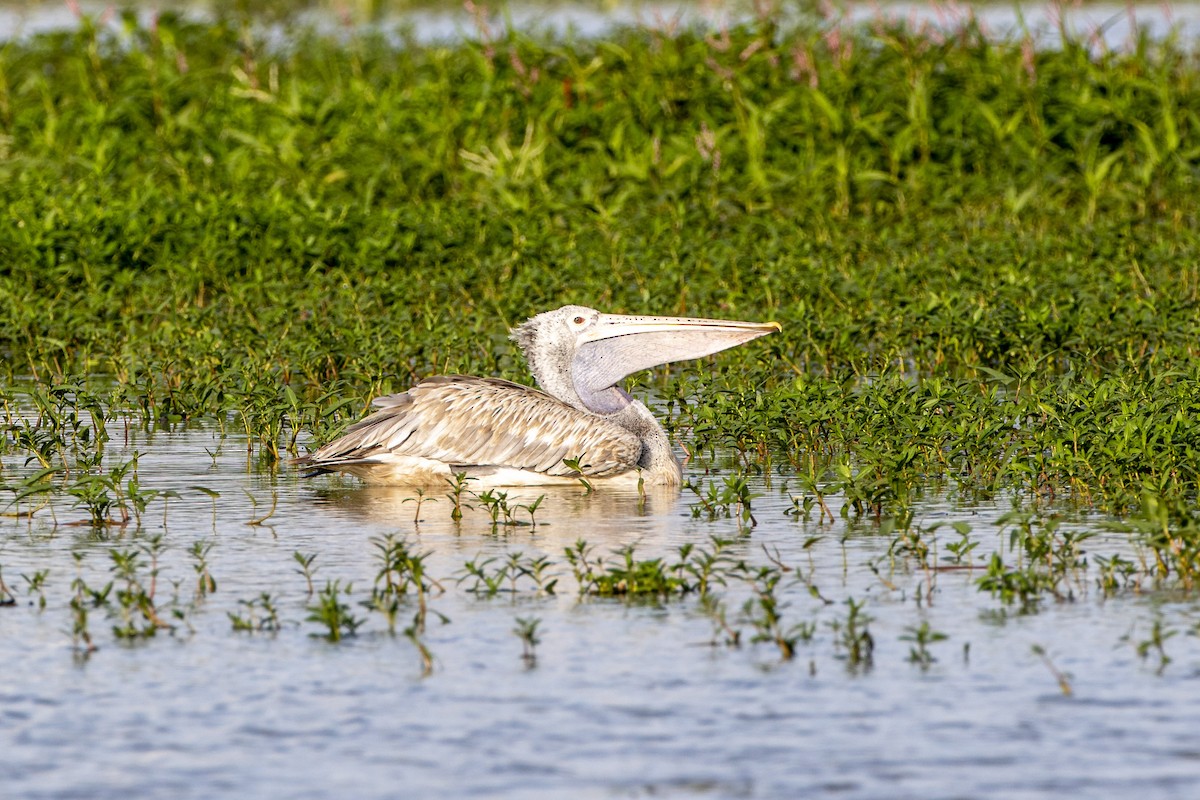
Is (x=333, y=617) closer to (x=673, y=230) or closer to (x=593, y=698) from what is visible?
(x=593, y=698)

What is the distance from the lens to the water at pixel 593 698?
5.33 m

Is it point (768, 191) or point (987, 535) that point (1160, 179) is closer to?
point (768, 191)

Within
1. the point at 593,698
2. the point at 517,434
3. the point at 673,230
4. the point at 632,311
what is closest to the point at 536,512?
the point at 517,434

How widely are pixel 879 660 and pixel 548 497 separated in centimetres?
331

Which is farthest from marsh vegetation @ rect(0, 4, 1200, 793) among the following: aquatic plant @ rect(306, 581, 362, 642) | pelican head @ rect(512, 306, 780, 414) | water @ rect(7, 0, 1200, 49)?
water @ rect(7, 0, 1200, 49)

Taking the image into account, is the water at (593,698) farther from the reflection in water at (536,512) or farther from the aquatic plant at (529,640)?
the reflection in water at (536,512)

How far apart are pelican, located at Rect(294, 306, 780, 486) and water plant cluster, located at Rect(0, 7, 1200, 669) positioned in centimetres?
29

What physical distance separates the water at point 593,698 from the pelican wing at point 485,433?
1.73 meters

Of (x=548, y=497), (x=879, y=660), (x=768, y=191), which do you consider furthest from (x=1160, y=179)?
(x=879, y=660)

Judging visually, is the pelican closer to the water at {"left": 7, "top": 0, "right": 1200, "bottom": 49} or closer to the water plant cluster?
the water plant cluster

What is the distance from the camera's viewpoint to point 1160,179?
17.8 metres

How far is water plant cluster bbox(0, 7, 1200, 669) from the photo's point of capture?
8.46 metres

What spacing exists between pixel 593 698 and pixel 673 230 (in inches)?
408

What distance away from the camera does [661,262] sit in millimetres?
14781
